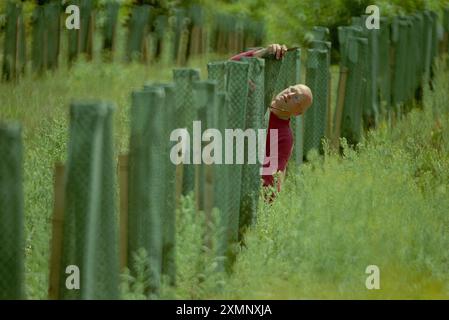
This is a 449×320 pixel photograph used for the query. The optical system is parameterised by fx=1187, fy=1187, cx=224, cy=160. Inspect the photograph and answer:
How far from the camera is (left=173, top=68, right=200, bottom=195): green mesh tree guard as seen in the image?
6.33 metres

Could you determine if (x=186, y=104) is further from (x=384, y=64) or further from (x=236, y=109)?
(x=384, y=64)

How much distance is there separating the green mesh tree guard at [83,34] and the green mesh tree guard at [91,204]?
9681 millimetres

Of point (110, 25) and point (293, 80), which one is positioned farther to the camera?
point (110, 25)

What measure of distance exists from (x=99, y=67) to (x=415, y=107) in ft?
13.2

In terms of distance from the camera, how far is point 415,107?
13.1 m

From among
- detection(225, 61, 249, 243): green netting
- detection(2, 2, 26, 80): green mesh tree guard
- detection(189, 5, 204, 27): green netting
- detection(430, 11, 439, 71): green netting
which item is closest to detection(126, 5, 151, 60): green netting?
detection(189, 5, 204, 27): green netting

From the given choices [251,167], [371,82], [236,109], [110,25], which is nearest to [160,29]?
[110,25]

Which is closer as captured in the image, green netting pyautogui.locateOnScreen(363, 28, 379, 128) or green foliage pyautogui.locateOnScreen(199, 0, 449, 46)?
green netting pyautogui.locateOnScreen(363, 28, 379, 128)

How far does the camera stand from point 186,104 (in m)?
6.38

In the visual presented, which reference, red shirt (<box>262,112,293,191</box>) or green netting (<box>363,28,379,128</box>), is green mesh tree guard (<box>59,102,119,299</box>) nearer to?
red shirt (<box>262,112,293,191</box>)

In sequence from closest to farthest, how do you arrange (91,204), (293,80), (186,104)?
(91,204) < (186,104) < (293,80)

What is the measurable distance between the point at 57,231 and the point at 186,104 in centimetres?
126

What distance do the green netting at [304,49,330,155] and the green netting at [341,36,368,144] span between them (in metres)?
0.53

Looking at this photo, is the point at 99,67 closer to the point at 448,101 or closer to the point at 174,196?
the point at 448,101
